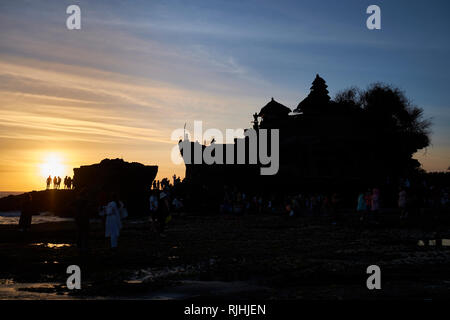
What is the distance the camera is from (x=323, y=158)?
1767 inches

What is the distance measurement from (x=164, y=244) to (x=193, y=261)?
4348mm

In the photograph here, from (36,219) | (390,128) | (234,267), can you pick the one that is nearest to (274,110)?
(390,128)

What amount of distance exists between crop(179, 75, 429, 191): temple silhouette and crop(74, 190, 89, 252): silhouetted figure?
2986cm

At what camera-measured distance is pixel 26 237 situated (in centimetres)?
1897

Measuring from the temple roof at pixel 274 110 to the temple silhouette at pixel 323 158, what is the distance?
7189 mm

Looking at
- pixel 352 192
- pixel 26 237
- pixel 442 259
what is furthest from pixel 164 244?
pixel 352 192

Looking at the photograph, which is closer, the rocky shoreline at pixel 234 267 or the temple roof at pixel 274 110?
the rocky shoreline at pixel 234 267

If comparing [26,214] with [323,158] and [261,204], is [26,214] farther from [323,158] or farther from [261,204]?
[323,158]

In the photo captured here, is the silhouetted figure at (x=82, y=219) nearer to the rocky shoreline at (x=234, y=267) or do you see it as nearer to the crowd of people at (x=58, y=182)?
the rocky shoreline at (x=234, y=267)

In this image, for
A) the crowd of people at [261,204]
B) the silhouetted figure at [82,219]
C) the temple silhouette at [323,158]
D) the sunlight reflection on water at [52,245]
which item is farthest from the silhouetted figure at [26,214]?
the temple silhouette at [323,158]

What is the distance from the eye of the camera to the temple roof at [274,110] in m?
59.6
